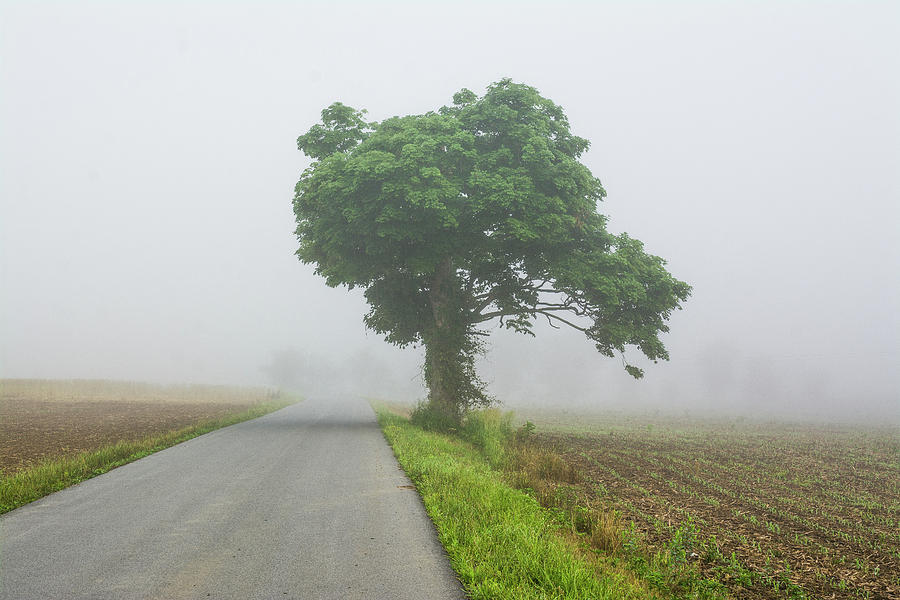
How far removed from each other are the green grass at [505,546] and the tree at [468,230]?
10445 millimetres

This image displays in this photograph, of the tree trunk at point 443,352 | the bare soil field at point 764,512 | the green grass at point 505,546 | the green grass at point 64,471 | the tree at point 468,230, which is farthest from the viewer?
the tree trunk at point 443,352

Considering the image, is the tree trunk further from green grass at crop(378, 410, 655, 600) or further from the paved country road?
green grass at crop(378, 410, 655, 600)

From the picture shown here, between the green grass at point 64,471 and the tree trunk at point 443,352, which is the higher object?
the tree trunk at point 443,352

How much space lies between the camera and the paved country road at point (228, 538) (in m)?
4.72

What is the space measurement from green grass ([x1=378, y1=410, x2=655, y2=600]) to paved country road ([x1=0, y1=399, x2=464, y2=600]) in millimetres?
248

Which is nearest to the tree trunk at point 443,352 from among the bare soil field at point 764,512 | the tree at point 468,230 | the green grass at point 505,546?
the tree at point 468,230

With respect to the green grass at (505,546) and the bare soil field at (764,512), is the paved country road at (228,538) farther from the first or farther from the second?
the bare soil field at (764,512)

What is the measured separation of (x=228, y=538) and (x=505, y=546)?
3427 mm

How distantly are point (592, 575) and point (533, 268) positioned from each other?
1650cm

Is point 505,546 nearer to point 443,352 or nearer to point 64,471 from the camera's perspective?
point 64,471

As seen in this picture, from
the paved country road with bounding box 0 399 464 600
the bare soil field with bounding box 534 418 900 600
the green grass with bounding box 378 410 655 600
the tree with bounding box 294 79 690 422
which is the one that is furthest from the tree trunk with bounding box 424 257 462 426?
the green grass with bounding box 378 410 655 600

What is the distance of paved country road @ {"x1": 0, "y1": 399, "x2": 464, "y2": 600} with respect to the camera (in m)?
4.72

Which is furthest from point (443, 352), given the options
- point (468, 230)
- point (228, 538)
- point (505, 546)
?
point (505, 546)

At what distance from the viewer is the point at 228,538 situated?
607cm
